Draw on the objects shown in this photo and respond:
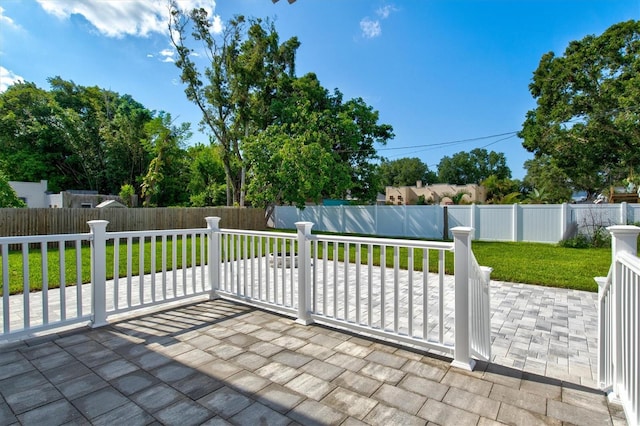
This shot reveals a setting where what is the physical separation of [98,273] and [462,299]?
328 cm

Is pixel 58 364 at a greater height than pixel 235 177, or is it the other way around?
pixel 235 177

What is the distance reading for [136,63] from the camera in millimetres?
13055

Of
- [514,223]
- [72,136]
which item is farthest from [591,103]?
[72,136]

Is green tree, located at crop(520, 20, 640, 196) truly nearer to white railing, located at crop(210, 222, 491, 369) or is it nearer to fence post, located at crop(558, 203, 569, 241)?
fence post, located at crop(558, 203, 569, 241)

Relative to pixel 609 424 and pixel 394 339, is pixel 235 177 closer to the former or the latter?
pixel 394 339

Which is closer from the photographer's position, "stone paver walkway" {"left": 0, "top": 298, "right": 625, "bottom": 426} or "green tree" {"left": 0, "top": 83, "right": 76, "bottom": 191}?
"stone paver walkway" {"left": 0, "top": 298, "right": 625, "bottom": 426}

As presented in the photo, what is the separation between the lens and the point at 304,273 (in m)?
3.23

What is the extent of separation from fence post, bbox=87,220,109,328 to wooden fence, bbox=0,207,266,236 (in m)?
9.24

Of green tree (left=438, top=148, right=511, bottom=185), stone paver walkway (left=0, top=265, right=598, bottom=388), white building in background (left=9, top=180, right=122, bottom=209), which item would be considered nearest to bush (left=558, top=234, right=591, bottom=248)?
stone paver walkway (left=0, top=265, right=598, bottom=388)

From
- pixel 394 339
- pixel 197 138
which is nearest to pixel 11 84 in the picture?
pixel 197 138

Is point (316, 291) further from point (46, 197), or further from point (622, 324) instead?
point (46, 197)

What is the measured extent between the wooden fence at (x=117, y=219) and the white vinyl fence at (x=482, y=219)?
10.9 ft

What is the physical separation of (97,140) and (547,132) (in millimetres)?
26824

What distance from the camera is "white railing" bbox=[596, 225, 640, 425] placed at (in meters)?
1.41
